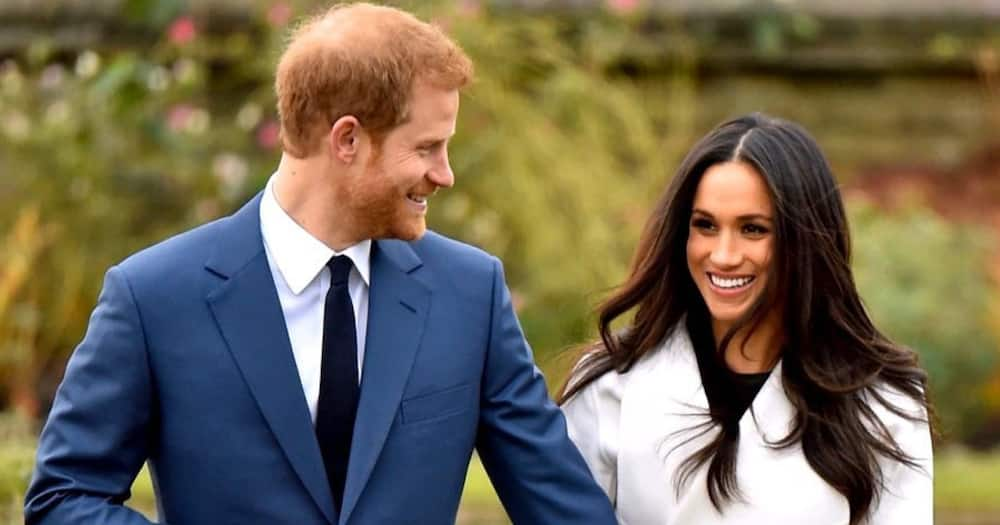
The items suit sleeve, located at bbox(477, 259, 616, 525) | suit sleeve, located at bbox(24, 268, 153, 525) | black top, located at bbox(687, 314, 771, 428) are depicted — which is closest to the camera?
→ suit sleeve, located at bbox(24, 268, 153, 525)

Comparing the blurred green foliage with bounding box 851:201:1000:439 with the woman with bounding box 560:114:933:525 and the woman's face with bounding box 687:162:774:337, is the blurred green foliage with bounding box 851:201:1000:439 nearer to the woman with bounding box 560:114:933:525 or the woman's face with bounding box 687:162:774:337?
Answer: the woman with bounding box 560:114:933:525

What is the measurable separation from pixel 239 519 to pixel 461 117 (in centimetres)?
577

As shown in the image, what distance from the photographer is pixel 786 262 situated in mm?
4449

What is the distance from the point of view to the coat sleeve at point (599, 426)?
180 inches

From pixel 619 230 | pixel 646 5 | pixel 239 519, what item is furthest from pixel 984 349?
pixel 239 519

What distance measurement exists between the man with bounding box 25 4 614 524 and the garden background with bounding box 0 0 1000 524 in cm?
435

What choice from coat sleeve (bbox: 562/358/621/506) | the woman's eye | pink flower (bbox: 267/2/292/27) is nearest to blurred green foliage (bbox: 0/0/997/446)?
pink flower (bbox: 267/2/292/27)

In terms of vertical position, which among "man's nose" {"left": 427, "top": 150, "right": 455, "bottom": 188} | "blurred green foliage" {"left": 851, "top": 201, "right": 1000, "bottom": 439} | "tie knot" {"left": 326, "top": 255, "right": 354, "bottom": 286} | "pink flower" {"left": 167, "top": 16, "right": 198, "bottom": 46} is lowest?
"blurred green foliage" {"left": 851, "top": 201, "right": 1000, "bottom": 439}

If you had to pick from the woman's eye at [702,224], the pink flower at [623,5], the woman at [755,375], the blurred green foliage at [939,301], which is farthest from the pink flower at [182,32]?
the woman's eye at [702,224]

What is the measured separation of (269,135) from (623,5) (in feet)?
6.33

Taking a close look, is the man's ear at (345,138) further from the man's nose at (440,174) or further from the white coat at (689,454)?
the white coat at (689,454)

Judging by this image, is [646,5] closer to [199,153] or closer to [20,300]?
[199,153]

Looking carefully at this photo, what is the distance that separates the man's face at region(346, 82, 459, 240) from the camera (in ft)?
13.4

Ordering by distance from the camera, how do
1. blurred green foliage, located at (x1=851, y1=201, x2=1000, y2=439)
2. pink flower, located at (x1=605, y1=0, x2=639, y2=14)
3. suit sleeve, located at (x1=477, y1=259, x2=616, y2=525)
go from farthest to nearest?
pink flower, located at (x1=605, y1=0, x2=639, y2=14), blurred green foliage, located at (x1=851, y1=201, x2=1000, y2=439), suit sleeve, located at (x1=477, y1=259, x2=616, y2=525)
